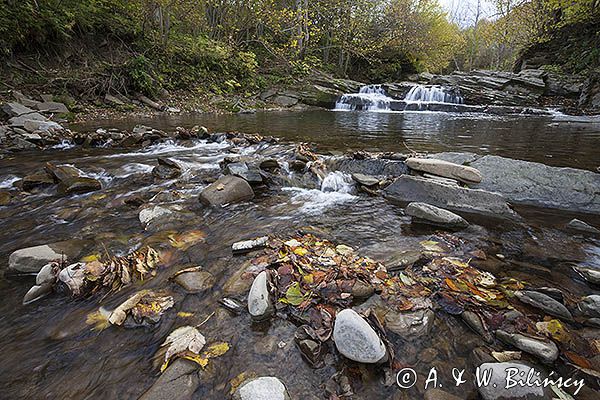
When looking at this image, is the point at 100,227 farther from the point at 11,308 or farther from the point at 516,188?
the point at 516,188

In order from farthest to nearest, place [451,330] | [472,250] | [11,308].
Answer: [472,250] → [11,308] → [451,330]

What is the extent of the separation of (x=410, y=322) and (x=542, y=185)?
3.39m

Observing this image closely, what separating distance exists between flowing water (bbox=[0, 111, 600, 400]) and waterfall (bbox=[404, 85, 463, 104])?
13028 mm

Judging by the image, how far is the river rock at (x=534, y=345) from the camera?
151cm

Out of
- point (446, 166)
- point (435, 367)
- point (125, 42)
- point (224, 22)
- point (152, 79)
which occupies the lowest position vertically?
point (435, 367)

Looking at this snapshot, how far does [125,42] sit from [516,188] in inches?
685

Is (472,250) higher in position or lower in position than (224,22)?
lower

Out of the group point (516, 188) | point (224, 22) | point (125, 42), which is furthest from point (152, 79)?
point (516, 188)

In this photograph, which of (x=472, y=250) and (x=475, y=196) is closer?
(x=472, y=250)

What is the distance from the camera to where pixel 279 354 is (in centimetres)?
161

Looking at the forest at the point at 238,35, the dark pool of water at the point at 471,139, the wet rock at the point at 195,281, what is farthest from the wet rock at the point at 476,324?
the forest at the point at 238,35

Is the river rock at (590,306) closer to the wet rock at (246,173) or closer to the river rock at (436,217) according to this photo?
the river rock at (436,217)

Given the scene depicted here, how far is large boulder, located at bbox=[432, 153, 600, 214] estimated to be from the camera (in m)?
3.59

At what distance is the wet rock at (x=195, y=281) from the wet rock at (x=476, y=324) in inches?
68.6
